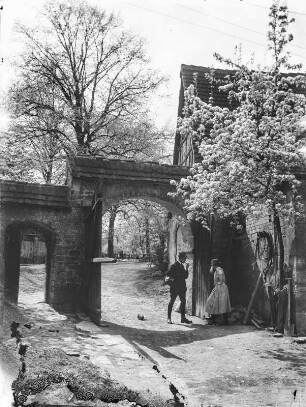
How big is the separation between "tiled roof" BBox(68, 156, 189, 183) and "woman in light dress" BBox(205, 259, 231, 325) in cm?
314

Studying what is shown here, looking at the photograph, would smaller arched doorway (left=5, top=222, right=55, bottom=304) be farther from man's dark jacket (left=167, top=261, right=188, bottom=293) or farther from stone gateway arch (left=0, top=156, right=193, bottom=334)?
man's dark jacket (left=167, top=261, right=188, bottom=293)

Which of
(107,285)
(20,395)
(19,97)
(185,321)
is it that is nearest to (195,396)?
(20,395)

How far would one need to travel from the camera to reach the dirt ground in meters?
6.58

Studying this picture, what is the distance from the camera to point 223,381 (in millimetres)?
7266

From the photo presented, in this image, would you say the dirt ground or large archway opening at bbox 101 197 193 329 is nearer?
the dirt ground

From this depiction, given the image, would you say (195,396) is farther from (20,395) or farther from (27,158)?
(27,158)

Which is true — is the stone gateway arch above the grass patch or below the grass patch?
above

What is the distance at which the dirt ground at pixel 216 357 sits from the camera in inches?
259

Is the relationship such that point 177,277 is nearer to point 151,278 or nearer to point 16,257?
point 16,257

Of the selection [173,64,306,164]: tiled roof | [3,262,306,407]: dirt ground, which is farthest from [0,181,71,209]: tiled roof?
[173,64,306,164]: tiled roof

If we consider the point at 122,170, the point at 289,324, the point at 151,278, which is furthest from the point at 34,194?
the point at 151,278

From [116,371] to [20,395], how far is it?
7.31 ft

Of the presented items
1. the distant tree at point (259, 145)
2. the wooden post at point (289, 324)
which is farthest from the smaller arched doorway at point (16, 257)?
the wooden post at point (289, 324)

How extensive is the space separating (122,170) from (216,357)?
6270mm
